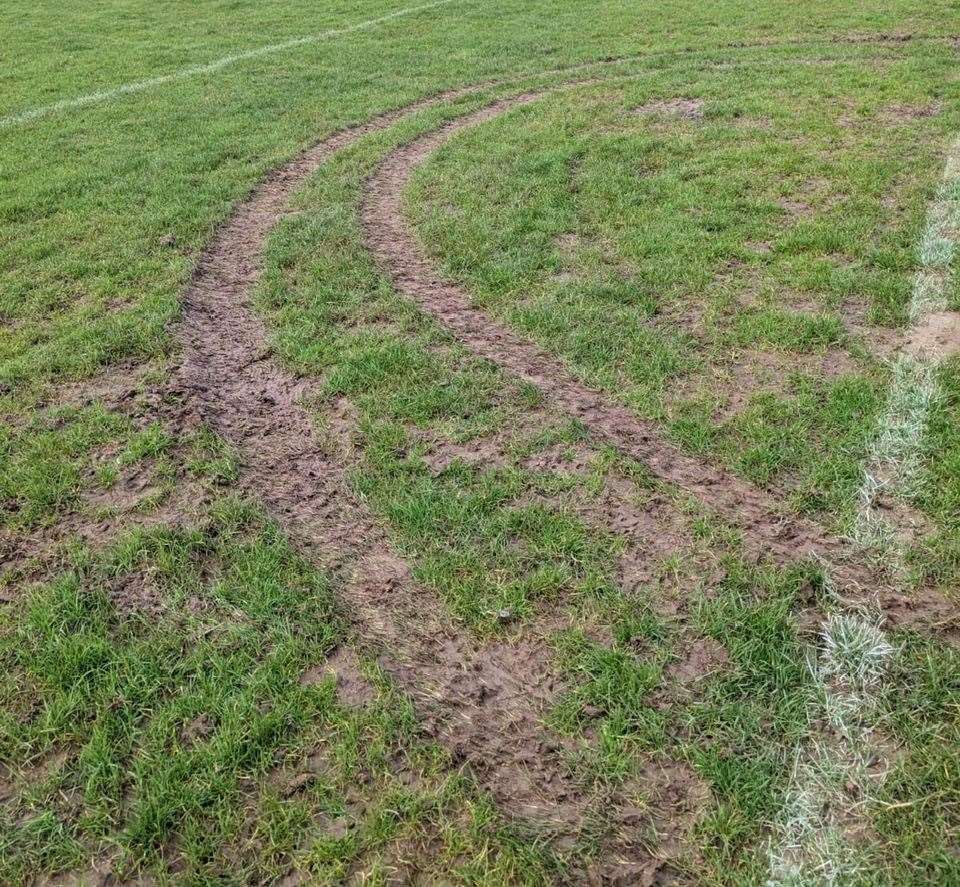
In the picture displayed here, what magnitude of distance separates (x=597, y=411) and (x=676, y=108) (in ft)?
26.5

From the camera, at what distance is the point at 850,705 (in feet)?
10.3

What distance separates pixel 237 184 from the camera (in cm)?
905

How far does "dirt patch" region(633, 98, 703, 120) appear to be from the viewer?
10.7 m

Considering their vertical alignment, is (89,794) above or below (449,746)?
above

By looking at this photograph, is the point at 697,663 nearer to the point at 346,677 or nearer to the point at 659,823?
the point at 659,823

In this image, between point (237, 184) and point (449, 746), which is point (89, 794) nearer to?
point (449, 746)

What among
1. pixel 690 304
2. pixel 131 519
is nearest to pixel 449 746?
pixel 131 519

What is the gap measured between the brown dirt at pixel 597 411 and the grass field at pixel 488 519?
3 cm

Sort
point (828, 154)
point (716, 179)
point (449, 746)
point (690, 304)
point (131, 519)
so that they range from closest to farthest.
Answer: point (449, 746), point (131, 519), point (690, 304), point (716, 179), point (828, 154)

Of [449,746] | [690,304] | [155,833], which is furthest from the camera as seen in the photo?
[690,304]

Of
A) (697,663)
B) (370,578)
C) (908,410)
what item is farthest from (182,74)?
(697,663)

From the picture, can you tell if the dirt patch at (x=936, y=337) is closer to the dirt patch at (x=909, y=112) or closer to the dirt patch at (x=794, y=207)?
the dirt patch at (x=794, y=207)

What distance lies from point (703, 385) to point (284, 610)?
10.5ft

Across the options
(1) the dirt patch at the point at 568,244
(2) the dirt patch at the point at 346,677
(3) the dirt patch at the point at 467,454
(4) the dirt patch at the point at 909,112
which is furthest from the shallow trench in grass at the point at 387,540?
(4) the dirt patch at the point at 909,112
